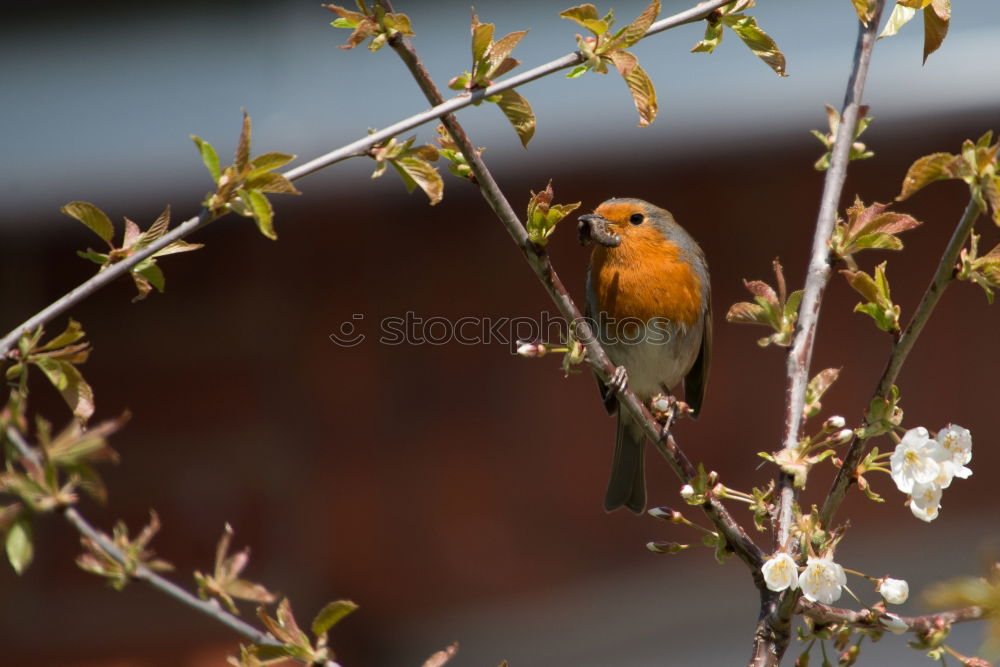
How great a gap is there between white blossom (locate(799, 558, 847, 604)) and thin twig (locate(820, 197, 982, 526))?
0.05m

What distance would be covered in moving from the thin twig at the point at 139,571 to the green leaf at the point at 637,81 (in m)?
0.61

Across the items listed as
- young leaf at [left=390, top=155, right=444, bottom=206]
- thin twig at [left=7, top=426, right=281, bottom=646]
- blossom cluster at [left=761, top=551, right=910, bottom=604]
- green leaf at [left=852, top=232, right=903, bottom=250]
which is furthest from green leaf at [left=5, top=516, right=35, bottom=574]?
green leaf at [left=852, top=232, right=903, bottom=250]

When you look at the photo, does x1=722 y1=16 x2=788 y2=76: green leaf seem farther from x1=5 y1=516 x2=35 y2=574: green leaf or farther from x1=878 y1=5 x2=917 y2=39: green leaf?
x1=5 y1=516 x2=35 y2=574: green leaf

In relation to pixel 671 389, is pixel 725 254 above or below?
above

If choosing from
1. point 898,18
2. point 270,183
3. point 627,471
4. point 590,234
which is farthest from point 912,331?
point 627,471

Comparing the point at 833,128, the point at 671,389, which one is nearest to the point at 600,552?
the point at 671,389

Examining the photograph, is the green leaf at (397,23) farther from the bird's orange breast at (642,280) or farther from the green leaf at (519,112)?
the bird's orange breast at (642,280)

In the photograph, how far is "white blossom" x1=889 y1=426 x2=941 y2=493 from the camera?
3.64 feet

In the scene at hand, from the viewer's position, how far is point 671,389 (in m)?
3.25

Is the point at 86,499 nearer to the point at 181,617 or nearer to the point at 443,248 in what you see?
the point at 181,617

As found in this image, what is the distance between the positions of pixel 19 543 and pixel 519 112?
2.12 feet

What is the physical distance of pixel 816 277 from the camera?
1.34 meters

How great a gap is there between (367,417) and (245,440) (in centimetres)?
38

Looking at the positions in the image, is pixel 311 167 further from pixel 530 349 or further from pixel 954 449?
pixel 954 449
